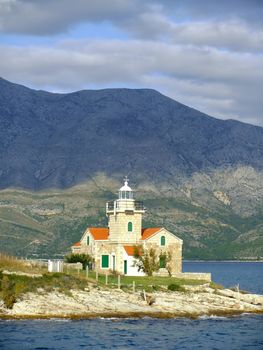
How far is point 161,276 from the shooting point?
9362cm

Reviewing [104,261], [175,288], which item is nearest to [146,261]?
[104,261]

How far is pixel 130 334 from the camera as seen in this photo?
61.9 metres

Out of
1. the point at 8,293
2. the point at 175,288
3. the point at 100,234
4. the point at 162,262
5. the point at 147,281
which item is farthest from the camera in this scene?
the point at 100,234

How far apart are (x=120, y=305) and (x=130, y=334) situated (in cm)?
949

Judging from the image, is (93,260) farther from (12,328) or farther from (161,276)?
(12,328)

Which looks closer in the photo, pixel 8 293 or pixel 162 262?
pixel 8 293

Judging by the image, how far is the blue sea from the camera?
189 feet

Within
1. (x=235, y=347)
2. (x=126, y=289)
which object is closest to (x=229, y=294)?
(x=126, y=289)

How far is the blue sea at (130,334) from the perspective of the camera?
189ft

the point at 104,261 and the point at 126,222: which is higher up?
the point at 126,222

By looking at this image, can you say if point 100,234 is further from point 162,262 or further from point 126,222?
point 162,262

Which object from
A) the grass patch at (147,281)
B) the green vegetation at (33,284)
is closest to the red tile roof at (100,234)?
the grass patch at (147,281)

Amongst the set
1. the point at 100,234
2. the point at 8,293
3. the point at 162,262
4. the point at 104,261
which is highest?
the point at 100,234

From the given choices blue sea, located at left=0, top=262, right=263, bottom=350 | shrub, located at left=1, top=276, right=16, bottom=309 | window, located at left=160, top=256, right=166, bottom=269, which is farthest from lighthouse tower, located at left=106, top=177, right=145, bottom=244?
shrub, located at left=1, top=276, right=16, bottom=309
